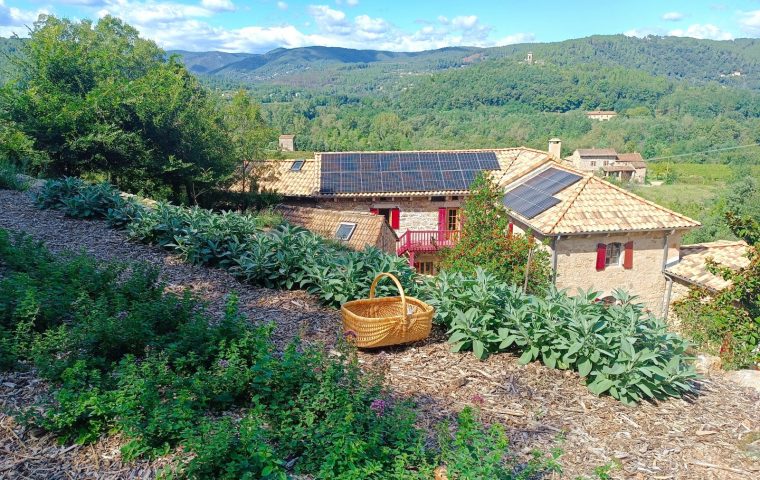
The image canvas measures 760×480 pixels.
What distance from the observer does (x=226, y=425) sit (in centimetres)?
280

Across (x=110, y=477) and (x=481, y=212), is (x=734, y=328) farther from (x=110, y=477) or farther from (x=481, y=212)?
(x=110, y=477)

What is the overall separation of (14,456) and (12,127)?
1257cm

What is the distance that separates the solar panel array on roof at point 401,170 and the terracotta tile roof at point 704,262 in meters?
8.39

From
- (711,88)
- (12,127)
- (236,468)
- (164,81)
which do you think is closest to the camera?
(236,468)

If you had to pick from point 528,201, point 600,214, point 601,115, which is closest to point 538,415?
point 600,214

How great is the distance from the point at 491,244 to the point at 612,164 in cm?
6297

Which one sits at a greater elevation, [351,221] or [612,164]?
[612,164]

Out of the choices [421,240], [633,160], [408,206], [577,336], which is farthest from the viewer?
[633,160]

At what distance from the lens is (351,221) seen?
1731 centimetres

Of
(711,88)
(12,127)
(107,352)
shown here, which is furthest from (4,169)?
(711,88)

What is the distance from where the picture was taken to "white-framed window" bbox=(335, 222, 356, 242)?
54.0 feet

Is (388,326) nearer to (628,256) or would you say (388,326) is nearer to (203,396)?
(203,396)

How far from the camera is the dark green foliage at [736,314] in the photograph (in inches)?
355

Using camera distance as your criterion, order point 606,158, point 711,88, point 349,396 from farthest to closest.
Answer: point 711,88, point 606,158, point 349,396
